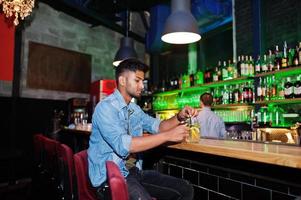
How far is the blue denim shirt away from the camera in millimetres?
1700

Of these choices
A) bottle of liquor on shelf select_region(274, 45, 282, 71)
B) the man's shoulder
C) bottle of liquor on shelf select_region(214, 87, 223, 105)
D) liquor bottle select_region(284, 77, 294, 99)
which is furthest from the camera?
bottle of liquor on shelf select_region(214, 87, 223, 105)

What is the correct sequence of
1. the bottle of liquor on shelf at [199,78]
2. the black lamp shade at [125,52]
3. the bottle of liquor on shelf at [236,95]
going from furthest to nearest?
the bottle of liquor on shelf at [199,78] → the black lamp shade at [125,52] → the bottle of liquor on shelf at [236,95]

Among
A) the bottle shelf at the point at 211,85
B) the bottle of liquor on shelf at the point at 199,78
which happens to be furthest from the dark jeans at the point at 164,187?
the bottle of liquor on shelf at the point at 199,78

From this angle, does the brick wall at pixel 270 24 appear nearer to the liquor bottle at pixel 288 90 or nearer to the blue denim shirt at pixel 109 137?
the liquor bottle at pixel 288 90

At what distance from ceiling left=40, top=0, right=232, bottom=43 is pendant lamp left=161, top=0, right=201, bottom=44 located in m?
2.11

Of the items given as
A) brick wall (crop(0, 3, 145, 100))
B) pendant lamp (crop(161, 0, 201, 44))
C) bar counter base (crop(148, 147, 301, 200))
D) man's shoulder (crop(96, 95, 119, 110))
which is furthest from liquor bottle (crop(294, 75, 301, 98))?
brick wall (crop(0, 3, 145, 100))

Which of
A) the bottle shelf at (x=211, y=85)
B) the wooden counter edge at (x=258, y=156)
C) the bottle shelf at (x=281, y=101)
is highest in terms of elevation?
the bottle shelf at (x=211, y=85)

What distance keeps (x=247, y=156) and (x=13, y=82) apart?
559cm

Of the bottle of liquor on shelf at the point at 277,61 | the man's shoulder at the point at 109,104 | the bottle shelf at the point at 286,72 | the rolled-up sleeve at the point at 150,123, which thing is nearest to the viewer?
the man's shoulder at the point at 109,104

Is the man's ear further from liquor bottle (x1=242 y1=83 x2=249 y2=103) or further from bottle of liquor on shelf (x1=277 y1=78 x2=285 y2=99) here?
liquor bottle (x1=242 y1=83 x2=249 y2=103)

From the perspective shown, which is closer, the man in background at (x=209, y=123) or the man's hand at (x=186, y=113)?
the man's hand at (x=186, y=113)

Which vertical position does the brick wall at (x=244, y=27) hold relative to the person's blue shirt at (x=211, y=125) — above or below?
above

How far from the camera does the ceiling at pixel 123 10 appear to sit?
5527mm

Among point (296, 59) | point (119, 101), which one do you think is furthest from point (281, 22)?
point (119, 101)
